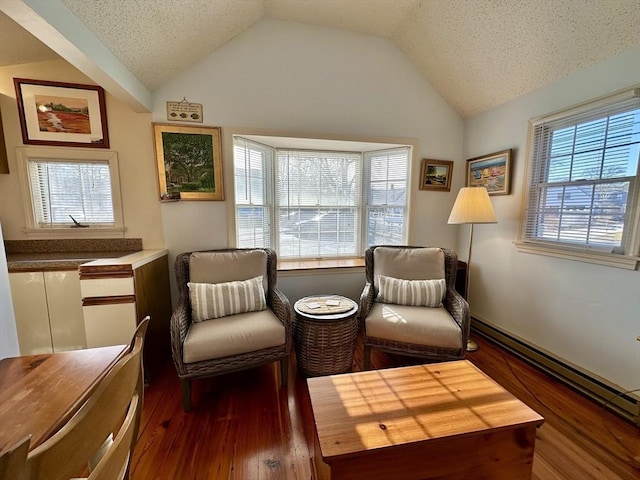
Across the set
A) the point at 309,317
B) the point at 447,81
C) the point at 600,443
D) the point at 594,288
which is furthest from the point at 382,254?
the point at 447,81

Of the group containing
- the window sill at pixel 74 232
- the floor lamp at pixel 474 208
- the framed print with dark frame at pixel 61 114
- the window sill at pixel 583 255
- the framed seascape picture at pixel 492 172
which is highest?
the framed print with dark frame at pixel 61 114

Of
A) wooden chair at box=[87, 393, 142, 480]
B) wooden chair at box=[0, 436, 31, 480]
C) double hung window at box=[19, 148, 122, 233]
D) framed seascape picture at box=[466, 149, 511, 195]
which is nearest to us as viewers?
wooden chair at box=[0, 436, 31, 480]

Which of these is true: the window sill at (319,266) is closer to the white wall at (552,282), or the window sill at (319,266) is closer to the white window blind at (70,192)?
the white wall at (552,282)

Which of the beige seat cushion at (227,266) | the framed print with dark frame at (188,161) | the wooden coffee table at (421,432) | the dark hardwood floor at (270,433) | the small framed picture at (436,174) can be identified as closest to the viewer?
the wooden coffee table at (421,432)

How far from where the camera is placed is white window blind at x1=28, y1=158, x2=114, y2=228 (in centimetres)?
216

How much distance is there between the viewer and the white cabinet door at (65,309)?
6.20ft

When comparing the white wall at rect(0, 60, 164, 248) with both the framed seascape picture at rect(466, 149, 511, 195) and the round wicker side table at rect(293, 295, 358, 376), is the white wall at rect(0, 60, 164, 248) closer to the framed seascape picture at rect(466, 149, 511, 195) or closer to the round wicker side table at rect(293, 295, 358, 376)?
the round wicker side table at rect(293, 295, 358, 376)

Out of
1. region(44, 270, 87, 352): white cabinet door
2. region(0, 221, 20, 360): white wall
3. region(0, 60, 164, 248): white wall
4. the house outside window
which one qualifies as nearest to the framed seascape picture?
the house outside window

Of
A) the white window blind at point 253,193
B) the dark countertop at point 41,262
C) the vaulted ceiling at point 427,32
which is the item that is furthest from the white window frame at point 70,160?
the white window blind at point 253,193

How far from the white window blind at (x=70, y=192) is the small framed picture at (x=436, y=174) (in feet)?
9.95

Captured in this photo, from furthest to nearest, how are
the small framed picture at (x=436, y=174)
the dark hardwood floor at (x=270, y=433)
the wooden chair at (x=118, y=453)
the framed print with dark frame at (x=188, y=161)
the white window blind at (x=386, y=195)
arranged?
the white window blind at (x=386, y=195) < the small framed picture at (x=436, y=174) < the framed print with dark frame at (x=188, y=161) < the dark hardwood floor at (x=270, y=433) < the wooden chair at (x=118, y=453)

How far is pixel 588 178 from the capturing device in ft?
5.90

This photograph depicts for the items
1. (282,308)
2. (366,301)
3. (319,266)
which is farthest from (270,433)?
(319,266)

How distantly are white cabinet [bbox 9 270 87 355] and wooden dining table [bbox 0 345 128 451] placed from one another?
1263mm
